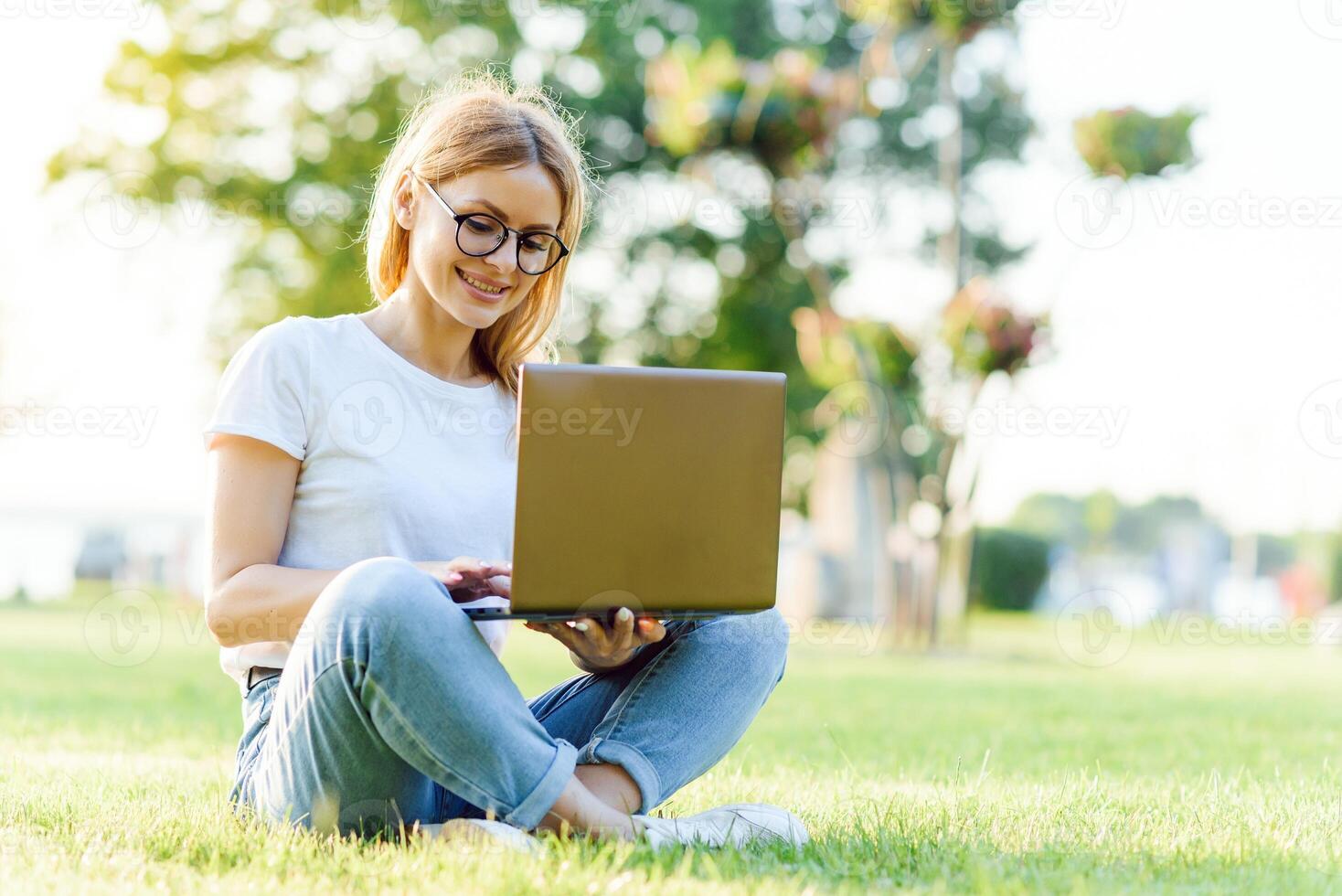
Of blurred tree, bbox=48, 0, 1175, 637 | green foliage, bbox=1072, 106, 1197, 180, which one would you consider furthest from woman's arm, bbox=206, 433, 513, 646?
blurred tree, bbox=48, 0, 1175, 637

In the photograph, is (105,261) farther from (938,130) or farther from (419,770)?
(419,770)

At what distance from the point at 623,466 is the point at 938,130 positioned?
13691 mm

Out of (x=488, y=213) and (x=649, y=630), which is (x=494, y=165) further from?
(x=649, y=630)

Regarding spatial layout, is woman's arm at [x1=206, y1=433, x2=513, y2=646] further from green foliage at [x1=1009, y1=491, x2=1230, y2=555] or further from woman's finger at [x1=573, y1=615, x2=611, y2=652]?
green foliage at [x1=1009, y1=491, x2=1230, y2=555]

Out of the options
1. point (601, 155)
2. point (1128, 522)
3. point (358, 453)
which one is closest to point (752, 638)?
point (358, 453)

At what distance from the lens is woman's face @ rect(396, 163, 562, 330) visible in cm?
241

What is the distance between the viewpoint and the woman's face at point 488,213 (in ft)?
7.92

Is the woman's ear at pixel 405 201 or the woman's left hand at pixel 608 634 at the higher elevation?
the woman's ear at pixel 405 201

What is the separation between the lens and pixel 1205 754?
152 inches

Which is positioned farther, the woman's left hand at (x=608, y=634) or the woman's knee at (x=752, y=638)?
the woman's knee at (x=752, y=638)

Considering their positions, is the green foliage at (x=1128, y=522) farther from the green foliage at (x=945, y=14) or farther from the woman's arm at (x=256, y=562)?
the woman's arm at (x=256, y=562)

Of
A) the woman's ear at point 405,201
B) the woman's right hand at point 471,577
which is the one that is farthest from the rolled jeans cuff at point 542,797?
the woman's ear at point 405,201

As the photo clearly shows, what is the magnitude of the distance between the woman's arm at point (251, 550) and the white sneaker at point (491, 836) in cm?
42

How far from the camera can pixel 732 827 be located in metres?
2.20
